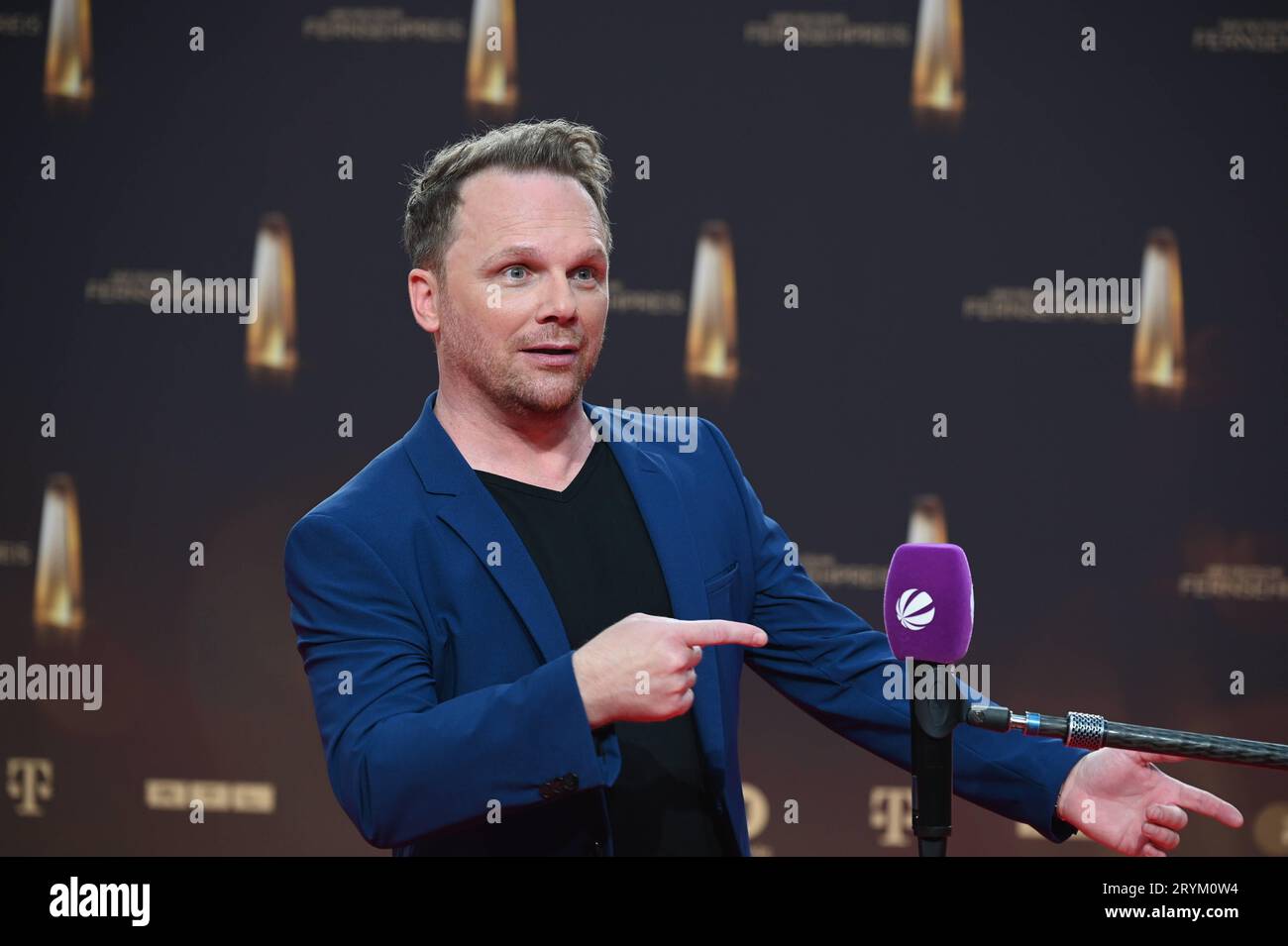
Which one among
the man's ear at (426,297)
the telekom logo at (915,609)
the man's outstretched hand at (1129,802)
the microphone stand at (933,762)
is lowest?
the man's outstretched hand at (1129,802)

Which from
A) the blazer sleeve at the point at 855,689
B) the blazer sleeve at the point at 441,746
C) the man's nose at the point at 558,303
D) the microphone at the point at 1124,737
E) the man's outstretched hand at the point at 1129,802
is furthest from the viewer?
the man's nose at the point at 558,303

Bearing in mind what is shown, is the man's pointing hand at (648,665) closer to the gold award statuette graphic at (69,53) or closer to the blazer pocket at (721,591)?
the blazer pocket at (721,591)

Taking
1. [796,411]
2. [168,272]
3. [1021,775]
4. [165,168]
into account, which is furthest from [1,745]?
[1021,775]

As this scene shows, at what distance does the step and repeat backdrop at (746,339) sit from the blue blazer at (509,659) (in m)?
1.98

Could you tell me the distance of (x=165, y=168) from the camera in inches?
175

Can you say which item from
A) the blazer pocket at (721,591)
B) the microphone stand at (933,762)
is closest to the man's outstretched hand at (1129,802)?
the microphone stand at (933,762)

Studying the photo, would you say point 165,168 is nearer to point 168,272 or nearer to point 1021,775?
point 168,272

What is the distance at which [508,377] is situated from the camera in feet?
7.11

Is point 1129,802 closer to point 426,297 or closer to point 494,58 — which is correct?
point 426,297

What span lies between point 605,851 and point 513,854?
0.45ft

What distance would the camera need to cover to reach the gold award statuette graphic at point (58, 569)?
442cm

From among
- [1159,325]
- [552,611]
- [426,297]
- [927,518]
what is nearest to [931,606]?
[552,611]

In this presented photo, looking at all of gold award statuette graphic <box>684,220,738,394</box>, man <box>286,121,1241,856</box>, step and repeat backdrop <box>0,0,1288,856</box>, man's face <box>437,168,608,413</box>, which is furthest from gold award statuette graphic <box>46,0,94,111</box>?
man's face <box>437,168,608,413</box>

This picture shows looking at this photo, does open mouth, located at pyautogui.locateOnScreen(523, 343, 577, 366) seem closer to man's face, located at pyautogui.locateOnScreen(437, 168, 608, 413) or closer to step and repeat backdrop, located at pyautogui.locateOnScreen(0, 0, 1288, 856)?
Result: man's face, located at pyautogui.locateOnScreen(437, 168, 608, 413)
